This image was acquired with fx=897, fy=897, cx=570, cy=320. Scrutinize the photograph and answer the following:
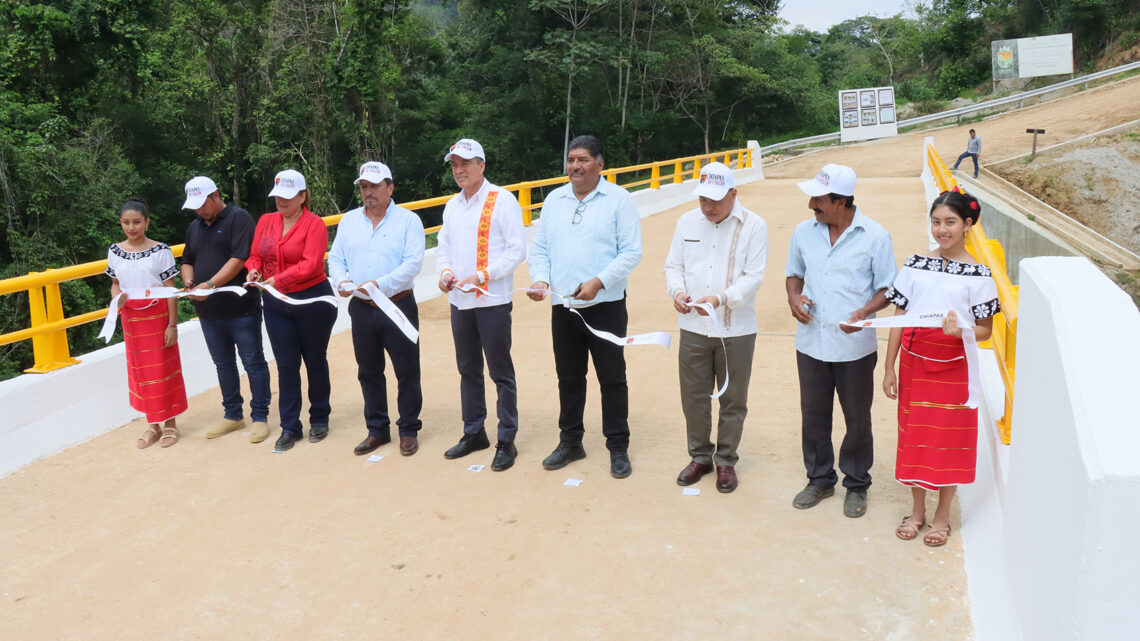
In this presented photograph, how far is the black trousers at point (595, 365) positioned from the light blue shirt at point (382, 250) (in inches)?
39.6

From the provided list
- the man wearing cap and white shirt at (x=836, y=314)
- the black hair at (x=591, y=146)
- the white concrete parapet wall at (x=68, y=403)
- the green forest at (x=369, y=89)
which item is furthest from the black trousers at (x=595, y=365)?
the green forest at (x=369, y=89)

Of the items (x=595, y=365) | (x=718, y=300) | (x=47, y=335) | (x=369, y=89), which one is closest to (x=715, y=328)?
(x=718, y=300)

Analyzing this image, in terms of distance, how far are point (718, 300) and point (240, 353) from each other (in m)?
3.31

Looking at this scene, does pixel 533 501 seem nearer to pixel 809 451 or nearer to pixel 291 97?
pixel 809 451

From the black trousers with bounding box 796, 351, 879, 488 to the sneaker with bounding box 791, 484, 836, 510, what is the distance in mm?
29

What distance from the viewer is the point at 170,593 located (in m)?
3.94

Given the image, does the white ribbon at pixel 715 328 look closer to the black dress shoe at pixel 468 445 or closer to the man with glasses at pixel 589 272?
the man with glasses at pixel 589 272

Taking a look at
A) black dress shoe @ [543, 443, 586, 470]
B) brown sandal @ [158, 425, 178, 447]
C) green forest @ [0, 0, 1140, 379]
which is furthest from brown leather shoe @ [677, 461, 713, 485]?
green forest @ [0, 0, 1140, 379]

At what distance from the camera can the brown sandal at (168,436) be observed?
5930 mm

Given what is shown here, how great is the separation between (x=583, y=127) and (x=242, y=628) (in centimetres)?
3846

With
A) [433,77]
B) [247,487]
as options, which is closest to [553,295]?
[247,487]

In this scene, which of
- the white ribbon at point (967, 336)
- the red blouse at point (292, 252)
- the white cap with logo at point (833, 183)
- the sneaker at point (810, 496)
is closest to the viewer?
the white ribbon at point (967, 336)

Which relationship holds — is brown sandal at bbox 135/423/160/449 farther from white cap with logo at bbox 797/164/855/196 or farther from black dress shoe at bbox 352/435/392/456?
white cap with logo at bbox 797/164/855/196

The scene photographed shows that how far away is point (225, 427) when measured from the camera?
6117 mm
